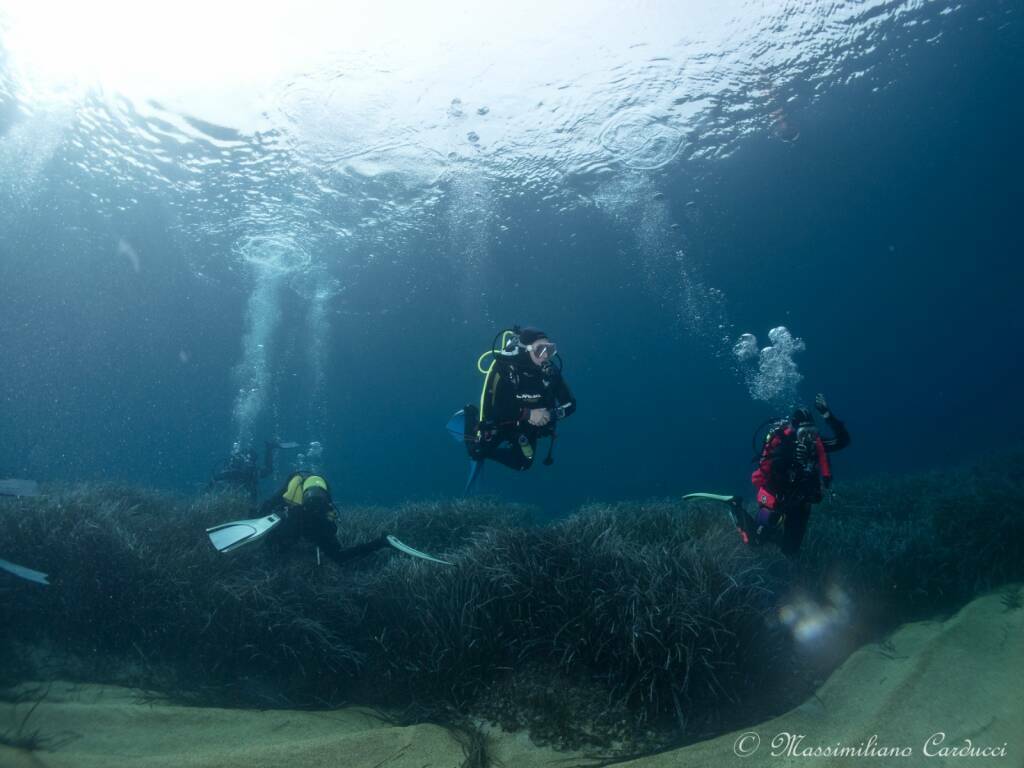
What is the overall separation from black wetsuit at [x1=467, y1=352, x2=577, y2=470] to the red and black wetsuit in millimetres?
2483

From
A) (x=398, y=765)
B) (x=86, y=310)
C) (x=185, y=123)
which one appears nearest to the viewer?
(x=398, y=765)

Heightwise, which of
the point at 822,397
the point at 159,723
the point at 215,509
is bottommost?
the point at 159,723

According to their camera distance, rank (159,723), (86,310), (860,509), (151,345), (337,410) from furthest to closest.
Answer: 1. (337,410)
2. (151,345)
3. (86,310)
4. (860,509)
5. (159,723)

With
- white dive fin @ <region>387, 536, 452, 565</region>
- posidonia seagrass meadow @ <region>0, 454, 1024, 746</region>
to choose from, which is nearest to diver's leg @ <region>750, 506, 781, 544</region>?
posidonia seagrass meadow @ <region>0, 454, 1024, 746</region>

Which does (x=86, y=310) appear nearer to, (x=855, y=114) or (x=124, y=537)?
(x=124, y=537)

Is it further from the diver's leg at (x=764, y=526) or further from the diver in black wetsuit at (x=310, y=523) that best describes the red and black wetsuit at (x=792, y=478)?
the diver in black wetsuit at (x=310, y=523)

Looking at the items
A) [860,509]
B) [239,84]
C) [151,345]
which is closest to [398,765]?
[860,509]

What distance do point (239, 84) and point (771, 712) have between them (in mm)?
17188

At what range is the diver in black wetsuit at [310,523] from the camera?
20.4ft

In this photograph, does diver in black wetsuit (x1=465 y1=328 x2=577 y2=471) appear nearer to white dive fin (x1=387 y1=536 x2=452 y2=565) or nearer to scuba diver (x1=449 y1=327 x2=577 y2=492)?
scuba diver (x1=449 y1=327 x2=577 y2=492)

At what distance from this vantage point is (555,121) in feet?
54.4

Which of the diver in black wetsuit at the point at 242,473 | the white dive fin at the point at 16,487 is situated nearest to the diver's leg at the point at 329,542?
the white dive fin at the point at 16,487

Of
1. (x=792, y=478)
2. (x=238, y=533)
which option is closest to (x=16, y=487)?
(x=238, y=533)

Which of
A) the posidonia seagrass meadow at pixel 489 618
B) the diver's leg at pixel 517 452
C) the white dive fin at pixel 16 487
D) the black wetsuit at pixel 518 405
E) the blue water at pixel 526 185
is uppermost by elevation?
the blue water at pixel 526 185
